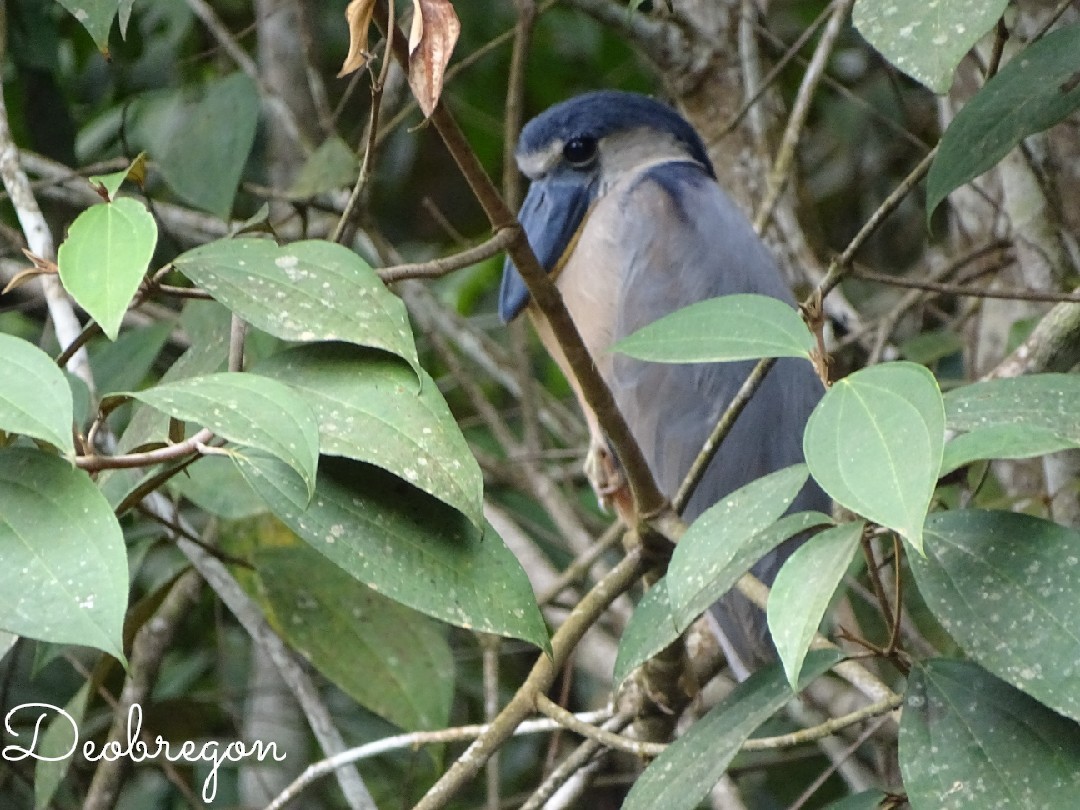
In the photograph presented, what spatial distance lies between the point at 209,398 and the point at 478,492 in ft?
0.59

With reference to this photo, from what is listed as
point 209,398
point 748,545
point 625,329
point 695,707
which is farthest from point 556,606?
point 209,398

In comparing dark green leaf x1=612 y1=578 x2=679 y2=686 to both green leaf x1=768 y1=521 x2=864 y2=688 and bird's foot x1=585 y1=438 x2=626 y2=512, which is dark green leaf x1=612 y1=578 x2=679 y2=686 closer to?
green leaf x1=768 y1=521 x2=864 y2=688

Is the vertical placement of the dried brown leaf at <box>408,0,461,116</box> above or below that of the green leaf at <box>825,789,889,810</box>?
above

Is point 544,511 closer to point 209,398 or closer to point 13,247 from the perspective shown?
point 13,247

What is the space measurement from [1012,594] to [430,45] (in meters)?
0.53

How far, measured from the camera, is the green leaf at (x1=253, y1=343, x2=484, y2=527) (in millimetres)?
816

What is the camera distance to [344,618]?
1.73 m

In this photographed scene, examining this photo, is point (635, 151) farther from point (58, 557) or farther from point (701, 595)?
point (58, 557)

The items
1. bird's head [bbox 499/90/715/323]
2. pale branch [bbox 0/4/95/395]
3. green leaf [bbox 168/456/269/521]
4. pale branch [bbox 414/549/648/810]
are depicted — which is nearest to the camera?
pale branch [bbox 414/549/648/810]

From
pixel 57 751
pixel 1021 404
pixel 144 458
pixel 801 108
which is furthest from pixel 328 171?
pixel 1021 404

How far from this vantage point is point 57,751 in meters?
1.67

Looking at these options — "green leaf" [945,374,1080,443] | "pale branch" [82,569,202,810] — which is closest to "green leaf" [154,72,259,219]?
"pale branch" [82,569,202,810]

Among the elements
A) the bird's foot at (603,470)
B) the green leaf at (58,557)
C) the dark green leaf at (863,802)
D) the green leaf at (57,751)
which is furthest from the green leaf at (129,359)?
the dark green leaf at (863,802)

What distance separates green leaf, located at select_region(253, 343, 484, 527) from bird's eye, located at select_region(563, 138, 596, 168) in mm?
1490
